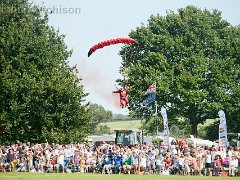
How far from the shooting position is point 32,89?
38.6m

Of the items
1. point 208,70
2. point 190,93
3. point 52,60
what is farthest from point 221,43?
point 52,60

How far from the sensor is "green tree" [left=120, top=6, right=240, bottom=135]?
1932 inches

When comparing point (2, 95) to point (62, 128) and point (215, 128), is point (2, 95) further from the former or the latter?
point (215, 128)

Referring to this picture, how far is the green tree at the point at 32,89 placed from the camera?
3841cm

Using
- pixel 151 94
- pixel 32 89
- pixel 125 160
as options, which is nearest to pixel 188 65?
pixel 151 94

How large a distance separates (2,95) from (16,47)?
3.98 m

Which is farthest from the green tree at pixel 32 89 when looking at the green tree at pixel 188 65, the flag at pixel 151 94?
the green tree at pixel 188 65

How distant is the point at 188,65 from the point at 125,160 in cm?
2261

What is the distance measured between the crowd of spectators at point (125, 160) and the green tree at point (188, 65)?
19.2 meters

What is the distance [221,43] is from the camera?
1988 inches

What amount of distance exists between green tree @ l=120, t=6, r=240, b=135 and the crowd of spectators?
19226 mm

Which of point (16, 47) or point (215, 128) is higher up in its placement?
point (16, 47)

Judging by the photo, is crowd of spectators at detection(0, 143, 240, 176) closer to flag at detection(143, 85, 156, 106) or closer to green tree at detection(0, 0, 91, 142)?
green tree at detection(0, 0, 91, 142)

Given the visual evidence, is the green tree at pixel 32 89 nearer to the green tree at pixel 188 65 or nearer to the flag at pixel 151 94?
the flag at pixel 151 94
